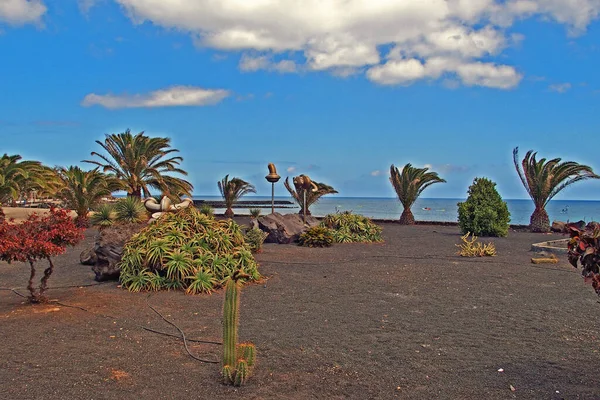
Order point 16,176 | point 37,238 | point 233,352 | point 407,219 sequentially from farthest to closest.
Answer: point 407,219 < point 16,176 < point 37,238 < point 233,352

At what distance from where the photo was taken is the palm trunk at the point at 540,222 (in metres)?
22.9

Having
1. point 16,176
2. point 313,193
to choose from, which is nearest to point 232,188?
point 313,193

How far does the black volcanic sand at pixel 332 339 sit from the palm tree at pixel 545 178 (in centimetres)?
1321

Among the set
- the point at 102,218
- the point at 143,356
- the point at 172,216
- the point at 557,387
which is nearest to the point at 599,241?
the point at 557,387

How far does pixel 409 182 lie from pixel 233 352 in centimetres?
2448

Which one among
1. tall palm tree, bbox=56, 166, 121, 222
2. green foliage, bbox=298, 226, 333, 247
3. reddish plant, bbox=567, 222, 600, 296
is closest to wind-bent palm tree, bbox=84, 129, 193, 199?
tall palm tree, bbox=56, 166, 121, 222

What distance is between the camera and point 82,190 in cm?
2403

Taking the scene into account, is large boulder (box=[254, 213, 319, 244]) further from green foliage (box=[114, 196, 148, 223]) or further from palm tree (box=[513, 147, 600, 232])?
palm tree (box=[513, 147, 600, 232])

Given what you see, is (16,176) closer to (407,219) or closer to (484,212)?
(407,219)

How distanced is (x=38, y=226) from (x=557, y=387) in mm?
6629

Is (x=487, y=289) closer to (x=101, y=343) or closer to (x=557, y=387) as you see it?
Result: (x=557, y=387)

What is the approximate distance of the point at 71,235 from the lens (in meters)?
7.60

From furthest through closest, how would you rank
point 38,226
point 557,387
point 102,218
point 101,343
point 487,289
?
point 102,218 → point 487,289 → point 38,226 → point 101,343 → point 557,387

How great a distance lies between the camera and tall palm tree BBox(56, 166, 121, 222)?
78.9ft
